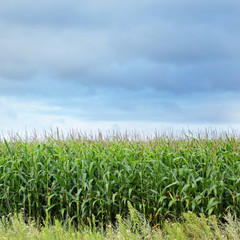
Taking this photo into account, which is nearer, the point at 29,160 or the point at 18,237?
the point at 18,237

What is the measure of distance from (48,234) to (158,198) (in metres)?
2.64

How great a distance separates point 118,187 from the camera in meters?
7.03

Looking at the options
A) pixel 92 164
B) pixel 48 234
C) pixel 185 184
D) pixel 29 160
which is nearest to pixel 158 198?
pixel 185 184

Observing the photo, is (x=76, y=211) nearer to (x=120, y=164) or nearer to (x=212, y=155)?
(x=120, y=164)

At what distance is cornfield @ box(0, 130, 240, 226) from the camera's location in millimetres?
6578

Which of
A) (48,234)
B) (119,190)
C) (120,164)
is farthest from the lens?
(120,164)

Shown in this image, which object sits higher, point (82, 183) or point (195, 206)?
point (82, 183)

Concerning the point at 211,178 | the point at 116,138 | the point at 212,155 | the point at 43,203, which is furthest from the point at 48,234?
the point at 116,138

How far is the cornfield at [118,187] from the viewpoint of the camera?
6.58m

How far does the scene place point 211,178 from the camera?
267 inches

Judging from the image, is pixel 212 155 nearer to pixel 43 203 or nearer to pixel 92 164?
pixel 92 164

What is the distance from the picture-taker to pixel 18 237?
529cm

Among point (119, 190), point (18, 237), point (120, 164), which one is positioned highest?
point (120, 164)

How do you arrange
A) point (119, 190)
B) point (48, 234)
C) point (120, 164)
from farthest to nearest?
point (120, 164), point (119, 190), point (48, 234)
